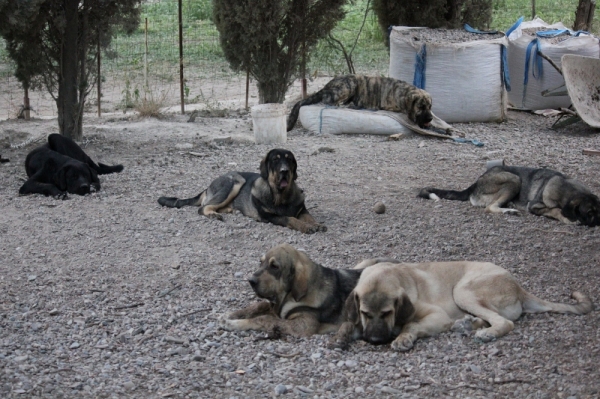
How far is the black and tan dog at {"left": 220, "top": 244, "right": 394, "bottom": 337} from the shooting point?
578 cm

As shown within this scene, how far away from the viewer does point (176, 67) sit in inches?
806

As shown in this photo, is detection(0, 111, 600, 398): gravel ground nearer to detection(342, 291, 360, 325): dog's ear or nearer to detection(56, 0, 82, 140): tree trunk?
detection(342, 291, 360, 325): dog's ear

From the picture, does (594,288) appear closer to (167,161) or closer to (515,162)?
(515,162)

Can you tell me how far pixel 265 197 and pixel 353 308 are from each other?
3353 millimetres

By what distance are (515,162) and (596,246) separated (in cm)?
407

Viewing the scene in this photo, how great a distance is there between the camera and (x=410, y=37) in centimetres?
1511

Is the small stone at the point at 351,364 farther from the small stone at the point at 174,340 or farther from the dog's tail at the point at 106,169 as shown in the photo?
the dog's tail at the point at 106,169

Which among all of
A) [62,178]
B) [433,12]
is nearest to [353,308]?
[62,178]

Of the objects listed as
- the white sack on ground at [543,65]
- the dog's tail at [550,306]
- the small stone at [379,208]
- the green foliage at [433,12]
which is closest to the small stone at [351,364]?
the dog's tail at [550,306]

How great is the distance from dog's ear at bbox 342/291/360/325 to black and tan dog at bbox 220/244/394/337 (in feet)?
0.87

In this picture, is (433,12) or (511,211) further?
(433,12)

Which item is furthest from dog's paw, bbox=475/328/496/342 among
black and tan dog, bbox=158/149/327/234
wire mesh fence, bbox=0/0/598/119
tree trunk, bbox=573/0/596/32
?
tree trunk, bbox=573/0/596/32

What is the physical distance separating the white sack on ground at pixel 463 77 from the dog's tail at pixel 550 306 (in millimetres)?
9167

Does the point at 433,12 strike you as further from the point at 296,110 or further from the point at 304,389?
the point at 304,389
